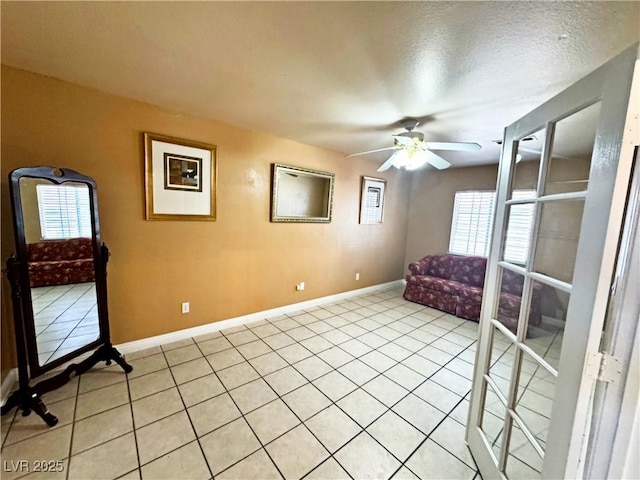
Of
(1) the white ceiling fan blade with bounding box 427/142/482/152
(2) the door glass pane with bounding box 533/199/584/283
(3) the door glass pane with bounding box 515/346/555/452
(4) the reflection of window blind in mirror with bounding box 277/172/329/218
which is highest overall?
(1) the white ceiling fan blade with bounding box 427/142/482/152

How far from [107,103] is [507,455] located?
3721 mm

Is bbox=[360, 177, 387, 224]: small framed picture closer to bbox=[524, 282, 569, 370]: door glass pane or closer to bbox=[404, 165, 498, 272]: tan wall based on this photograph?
bbox=[404, 165, 498, 272]: tan wall

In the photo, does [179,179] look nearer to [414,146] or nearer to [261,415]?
[261,415]

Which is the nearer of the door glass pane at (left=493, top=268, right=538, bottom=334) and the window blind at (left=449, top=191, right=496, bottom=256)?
the door glass pane at (left=493, top=268, right=538, bottom=334)

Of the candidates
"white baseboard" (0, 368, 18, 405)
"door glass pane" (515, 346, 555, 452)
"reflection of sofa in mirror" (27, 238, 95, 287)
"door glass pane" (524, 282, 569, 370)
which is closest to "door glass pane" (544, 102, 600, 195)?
"door glass pane" (524, 282, 569, 370)

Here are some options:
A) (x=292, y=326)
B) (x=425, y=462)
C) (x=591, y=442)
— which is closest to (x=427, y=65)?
(x=591, y=442)

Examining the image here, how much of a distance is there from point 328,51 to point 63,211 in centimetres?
225

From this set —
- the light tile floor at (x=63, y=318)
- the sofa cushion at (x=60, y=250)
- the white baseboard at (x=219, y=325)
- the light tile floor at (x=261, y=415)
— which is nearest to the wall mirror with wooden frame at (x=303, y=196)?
the white baseboard at (x=219, y=325)

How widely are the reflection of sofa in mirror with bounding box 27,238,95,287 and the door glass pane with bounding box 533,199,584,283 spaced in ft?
9.86

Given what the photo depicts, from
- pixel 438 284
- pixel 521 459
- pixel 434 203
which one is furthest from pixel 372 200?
pixel 521 459

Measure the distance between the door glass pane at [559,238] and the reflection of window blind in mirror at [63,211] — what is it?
303cm

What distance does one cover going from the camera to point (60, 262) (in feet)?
6.29

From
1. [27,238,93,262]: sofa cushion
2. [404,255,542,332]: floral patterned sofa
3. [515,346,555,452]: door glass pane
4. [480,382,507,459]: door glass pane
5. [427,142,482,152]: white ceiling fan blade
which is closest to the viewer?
[515,346,555,452]: door glass pane

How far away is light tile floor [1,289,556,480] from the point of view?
1.44m
